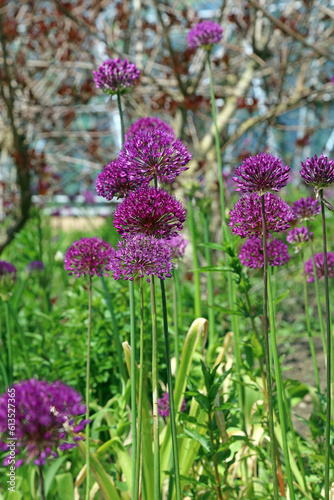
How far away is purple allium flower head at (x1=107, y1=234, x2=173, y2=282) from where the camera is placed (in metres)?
1.01

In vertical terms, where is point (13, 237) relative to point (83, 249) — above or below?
above

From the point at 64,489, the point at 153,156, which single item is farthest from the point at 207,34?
the point at 64,489

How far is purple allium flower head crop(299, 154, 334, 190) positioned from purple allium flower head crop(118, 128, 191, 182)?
25 centimetres

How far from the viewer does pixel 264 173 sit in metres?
0.96

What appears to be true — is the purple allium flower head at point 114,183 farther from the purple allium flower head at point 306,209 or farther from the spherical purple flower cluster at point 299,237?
the spherical purple flower cluster at point 299,237

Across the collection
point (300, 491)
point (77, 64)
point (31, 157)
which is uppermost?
point (77, 64)

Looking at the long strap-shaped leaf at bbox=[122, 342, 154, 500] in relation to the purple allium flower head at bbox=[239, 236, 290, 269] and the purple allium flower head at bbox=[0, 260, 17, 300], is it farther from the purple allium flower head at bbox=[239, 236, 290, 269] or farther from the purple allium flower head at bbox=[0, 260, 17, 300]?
the purple allium flower head at bbox=[0, 260, 17, 300]

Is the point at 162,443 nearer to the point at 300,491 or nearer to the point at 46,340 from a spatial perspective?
the point at 300,491

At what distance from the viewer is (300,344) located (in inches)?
151

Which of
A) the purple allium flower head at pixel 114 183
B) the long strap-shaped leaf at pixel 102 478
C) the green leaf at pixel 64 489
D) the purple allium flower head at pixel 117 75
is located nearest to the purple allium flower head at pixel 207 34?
the purple allium flower head at pixel 117 75

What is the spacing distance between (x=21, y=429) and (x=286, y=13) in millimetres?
4351

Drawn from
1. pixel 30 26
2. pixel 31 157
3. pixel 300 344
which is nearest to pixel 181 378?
pixel 300 344

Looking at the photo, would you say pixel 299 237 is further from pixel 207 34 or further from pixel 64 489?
pixel 64 489

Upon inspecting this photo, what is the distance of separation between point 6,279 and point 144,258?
3.66 feet
